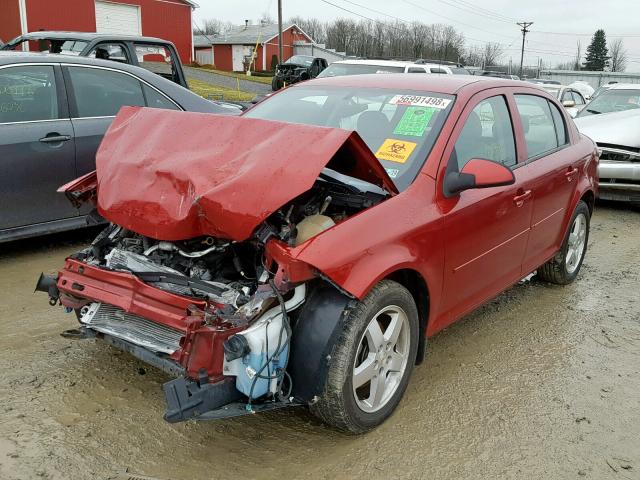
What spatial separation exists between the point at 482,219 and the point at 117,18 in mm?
30092

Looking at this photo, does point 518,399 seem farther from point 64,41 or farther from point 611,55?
point 611,55

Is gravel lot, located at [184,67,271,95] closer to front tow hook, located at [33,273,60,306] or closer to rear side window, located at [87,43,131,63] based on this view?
rear side window, located at [87,43,131,63]

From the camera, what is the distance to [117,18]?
2945cm

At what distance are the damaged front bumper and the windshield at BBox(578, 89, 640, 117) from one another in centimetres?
959

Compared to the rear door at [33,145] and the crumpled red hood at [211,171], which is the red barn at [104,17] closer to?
the rear door at [33,145]

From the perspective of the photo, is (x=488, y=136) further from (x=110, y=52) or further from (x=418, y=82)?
(x=110, y=52)

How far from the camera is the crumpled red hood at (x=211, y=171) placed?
267cm

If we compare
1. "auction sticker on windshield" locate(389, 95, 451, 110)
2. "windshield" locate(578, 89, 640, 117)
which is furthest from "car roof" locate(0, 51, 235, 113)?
"windshield" locate(578, 89, 640, 117)

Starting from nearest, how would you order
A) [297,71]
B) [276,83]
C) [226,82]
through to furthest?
1. [276,83]
2. [297,71]
3. [226,82]

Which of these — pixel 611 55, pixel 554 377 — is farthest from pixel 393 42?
pixel 554 377

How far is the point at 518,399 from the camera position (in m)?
3.37

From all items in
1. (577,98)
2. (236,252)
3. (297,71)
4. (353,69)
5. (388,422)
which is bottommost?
(388,422)

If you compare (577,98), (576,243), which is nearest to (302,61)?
(577,98)

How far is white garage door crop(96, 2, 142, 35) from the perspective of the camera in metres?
28.5
